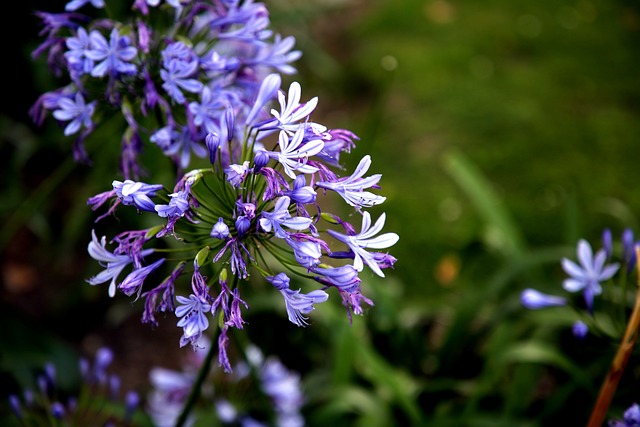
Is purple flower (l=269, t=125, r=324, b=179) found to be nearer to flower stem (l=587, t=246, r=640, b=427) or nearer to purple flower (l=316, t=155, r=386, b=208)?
purple flower (l=316, t=155, r=386, b=208)

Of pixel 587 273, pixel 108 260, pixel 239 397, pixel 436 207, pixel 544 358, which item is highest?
pixel 108 260

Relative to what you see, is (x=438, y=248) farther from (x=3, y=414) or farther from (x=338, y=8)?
(x=338, y=8)

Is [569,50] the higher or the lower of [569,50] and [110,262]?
the lower

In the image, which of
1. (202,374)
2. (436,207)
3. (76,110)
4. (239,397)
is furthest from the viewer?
(436,207)

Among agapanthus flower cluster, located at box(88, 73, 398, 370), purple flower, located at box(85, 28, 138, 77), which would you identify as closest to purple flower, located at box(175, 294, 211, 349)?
agapanthus flower cluster, located at box(88, 73, 398, 370)

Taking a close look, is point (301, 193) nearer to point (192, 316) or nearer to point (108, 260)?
point (192, 316)

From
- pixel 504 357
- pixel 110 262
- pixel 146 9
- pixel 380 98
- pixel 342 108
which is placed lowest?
pixel 342 108

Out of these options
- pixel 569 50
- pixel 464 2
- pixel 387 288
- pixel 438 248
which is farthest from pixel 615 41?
pixel 387 288

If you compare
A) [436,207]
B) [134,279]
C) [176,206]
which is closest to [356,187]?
[176,206]
